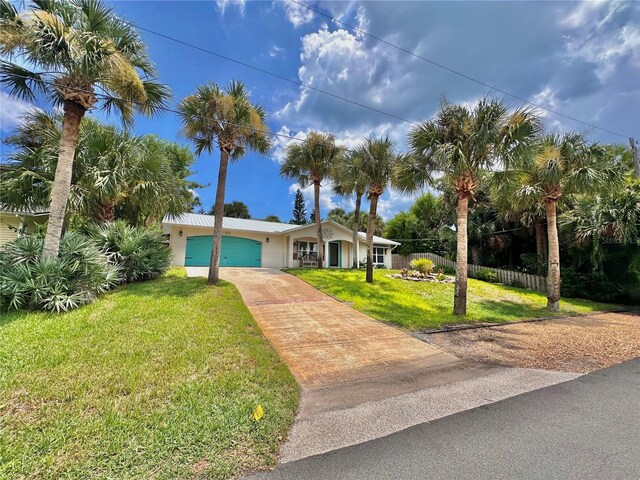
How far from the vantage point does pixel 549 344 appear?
6.55m

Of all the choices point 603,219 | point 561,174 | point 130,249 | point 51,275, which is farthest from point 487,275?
point 51,275

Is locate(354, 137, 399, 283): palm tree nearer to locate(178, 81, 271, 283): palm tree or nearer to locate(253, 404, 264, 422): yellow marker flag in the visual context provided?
locate(178, 81, 271, 283): palm tree

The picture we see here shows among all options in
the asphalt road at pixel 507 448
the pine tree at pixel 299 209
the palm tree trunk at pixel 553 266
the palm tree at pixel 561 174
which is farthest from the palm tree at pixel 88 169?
the pine tree at pixel 299 209

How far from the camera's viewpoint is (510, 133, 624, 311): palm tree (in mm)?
10805

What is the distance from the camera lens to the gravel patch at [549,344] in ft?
17.6

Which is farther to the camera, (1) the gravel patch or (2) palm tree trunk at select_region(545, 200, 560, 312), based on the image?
(2) palm tree trunk at select_region(545, 200, 560, 312)

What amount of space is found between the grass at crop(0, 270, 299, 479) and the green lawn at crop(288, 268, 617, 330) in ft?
16.2

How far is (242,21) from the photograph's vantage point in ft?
28.3

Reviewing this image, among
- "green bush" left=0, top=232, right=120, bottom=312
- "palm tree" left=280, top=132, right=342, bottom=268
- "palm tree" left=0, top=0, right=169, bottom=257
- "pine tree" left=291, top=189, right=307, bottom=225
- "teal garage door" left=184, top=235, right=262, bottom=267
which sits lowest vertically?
"green bush" left=0, top=232, right=120, bottom=312

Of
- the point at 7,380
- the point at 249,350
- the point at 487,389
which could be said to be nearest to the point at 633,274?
the point at 487,389

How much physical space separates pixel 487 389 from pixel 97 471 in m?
4.56

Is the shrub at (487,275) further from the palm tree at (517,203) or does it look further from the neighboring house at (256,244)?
the neighboring house at (256,244)

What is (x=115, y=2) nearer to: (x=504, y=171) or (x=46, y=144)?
(x=46, y=144)

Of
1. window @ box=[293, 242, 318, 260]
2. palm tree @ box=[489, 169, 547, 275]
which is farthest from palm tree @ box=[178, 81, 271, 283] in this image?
window @ box=[293, 242, 318, 260]
